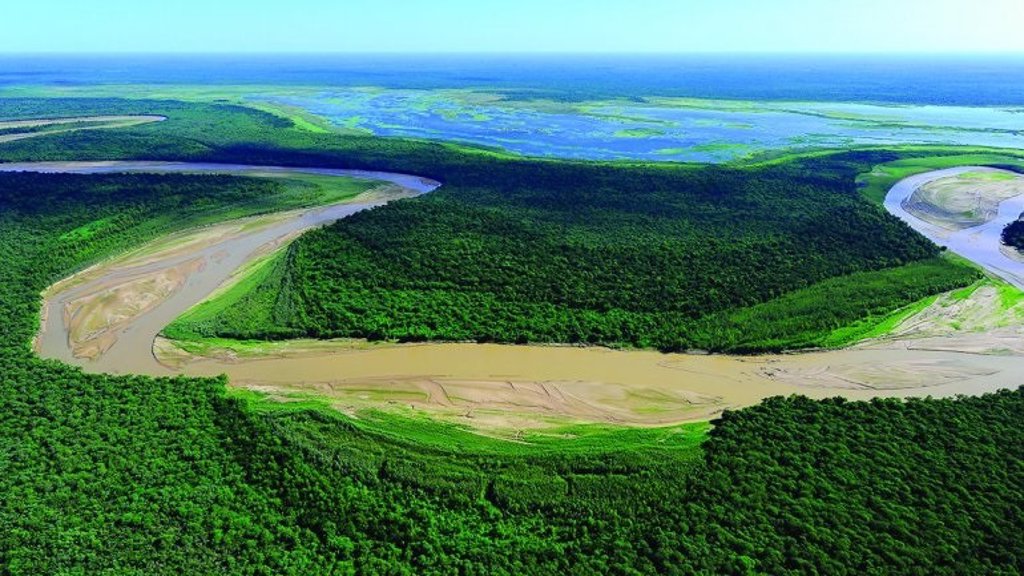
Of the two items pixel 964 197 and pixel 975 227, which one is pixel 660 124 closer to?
pixel 964 197

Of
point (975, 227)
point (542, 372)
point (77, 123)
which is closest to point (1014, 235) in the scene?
point (975, 227)

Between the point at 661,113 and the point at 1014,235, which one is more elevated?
the point at 661,113

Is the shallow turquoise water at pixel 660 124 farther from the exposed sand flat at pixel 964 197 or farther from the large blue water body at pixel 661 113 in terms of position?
the exposed sand flat at pixel 964 197

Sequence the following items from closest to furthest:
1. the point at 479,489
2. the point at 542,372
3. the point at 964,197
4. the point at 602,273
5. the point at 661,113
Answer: the point at 479,489
the point at 542,372
the point at 602,273
the point at 964,197
the point at 661,113

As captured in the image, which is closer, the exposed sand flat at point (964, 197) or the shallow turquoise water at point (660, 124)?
the exposed sand flat at point (964, 197)

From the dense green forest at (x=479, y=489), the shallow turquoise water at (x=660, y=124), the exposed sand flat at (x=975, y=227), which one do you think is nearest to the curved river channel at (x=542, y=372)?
the dense green forest at (x=479, y=489)

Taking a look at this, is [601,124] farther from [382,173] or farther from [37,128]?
[37,128]
